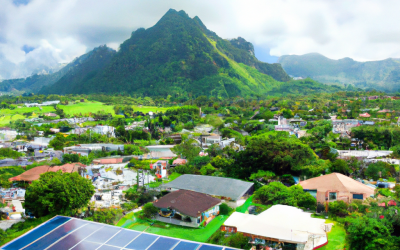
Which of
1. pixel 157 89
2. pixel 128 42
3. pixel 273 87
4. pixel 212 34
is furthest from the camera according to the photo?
pixel 212 34

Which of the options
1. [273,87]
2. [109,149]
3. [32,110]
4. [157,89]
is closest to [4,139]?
[109,149]

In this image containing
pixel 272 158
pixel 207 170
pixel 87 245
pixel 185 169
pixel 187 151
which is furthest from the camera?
pixel 187 151

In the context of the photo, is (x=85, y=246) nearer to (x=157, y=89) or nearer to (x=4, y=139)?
(x=4, y=139)

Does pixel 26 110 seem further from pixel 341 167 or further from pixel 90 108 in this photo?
pixel 341 167

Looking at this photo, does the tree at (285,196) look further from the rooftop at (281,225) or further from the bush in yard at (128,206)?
the bush in yard at (128,206)

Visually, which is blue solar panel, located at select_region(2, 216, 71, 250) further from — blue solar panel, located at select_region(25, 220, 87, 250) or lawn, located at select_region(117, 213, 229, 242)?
lawn, located at select_region(117, 213, 229, 242)

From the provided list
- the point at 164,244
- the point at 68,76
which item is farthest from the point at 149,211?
the point at 68,76
